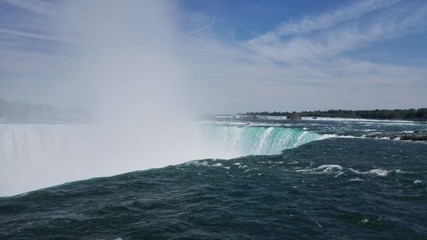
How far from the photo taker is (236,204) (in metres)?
13.5

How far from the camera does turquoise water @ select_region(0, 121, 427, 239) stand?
1054 cm

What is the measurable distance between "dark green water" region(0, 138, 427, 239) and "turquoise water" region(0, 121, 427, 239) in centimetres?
3

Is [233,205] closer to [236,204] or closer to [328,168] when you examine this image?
[236,204]

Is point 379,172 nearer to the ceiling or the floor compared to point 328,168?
nearer to the floor

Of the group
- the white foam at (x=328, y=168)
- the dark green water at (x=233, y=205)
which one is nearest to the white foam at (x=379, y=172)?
the dark green water at (x=233, y=205)

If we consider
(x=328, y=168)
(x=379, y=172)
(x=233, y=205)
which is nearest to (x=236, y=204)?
(x=233, y=205)

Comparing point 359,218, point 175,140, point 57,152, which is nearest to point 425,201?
point 359,218

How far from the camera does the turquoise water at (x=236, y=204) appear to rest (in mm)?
10539

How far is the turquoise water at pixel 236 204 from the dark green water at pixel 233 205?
0.03m

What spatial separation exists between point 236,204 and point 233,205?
18 centimetres

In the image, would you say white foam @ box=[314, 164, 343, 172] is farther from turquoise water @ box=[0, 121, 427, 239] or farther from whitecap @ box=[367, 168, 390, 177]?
whitecap @ box=[367, 168, 390, 177]

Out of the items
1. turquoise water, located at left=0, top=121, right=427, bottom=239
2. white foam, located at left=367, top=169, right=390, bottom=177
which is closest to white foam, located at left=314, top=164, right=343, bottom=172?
turquoise water, located at left=0, top=121, right=427, bottom=239

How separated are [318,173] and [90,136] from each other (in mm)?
23500

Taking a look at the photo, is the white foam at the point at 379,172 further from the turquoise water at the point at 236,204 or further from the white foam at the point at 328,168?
the white foam at the point at 328,168
